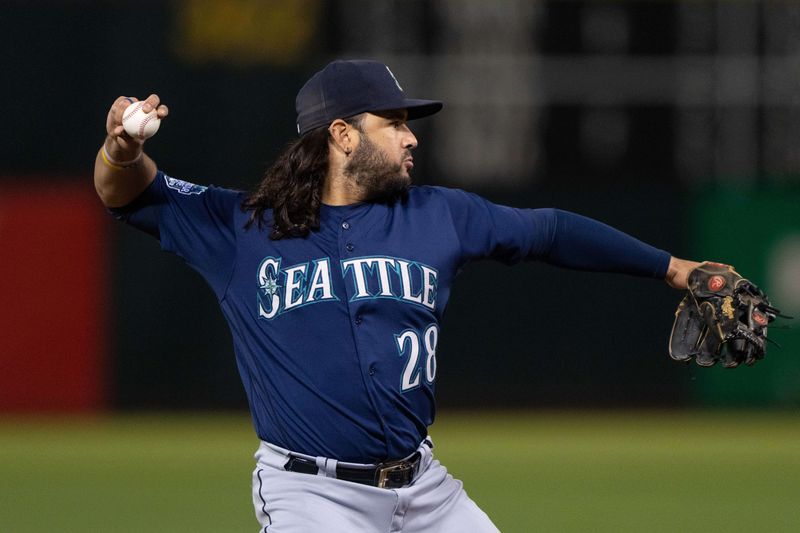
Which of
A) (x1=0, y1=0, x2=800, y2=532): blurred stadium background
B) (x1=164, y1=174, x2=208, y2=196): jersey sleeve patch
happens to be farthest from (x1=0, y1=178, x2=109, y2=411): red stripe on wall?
(x1=164, y1=174, x2=208, y2=196): jersey sleeve patch

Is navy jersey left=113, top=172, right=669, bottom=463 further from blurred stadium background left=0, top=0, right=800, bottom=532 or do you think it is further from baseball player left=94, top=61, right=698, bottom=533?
blurred stadium background left=0, top=0, right=800, bottom=532

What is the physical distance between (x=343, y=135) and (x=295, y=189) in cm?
22

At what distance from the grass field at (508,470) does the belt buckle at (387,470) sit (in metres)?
3.44

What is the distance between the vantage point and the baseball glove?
166 inches

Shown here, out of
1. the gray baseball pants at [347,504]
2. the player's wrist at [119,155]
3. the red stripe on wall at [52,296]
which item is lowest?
the red stripe on wall at [52,296]

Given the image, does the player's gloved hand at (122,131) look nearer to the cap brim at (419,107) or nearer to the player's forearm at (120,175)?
the player's forearm at (120,175)

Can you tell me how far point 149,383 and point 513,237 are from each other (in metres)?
8.31

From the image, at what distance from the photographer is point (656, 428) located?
12.2 metres

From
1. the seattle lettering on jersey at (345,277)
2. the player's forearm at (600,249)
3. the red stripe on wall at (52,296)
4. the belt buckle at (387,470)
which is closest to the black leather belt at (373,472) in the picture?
the belt buckle at (387,470)

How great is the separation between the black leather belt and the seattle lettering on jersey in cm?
42

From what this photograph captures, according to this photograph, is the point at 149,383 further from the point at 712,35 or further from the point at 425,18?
the point at 712,35

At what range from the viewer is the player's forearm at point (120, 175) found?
4211mm

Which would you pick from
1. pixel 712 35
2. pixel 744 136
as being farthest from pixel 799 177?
pixel 712 35

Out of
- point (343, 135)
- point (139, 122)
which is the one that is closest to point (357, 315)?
point (343, 135)
